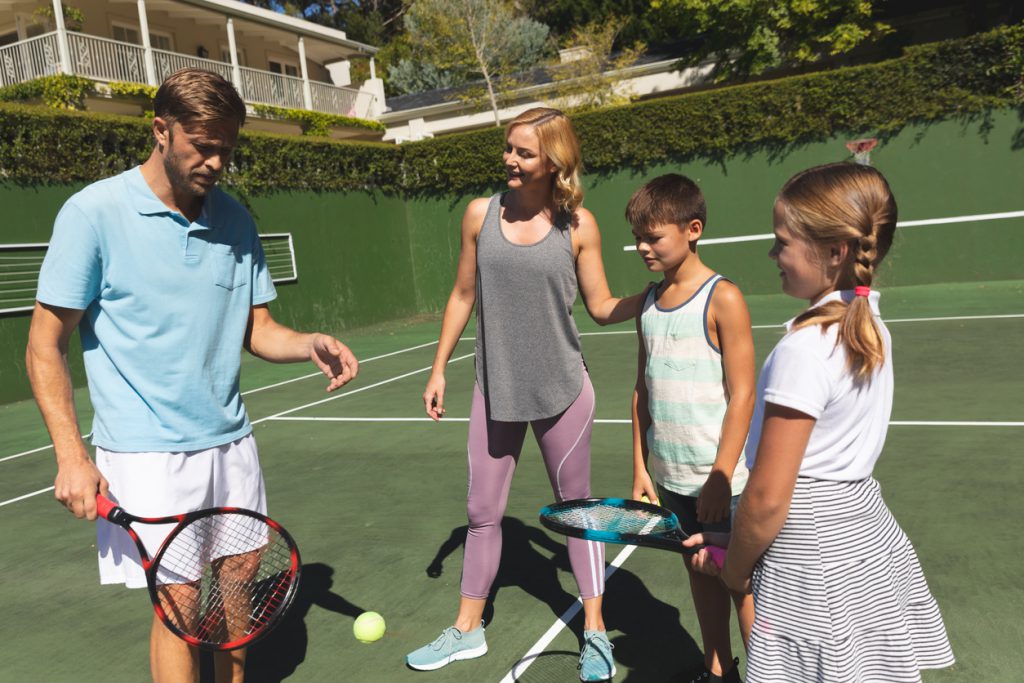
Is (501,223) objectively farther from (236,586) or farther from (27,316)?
(27,316)

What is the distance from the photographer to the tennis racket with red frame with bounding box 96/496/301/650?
84.2 inches

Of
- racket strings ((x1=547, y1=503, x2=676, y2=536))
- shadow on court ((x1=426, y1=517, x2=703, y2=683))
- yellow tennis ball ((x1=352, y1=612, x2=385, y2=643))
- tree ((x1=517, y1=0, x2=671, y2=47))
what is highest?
tree ((x1=517, y1=0, x2=671, y2=47))

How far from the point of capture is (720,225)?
15.5 m

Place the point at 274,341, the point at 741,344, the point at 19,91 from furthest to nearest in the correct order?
1. the point at 19,91
2. the point at 274,341
3. the point at 741,344

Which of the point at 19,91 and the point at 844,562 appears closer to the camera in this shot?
the point at 844,562

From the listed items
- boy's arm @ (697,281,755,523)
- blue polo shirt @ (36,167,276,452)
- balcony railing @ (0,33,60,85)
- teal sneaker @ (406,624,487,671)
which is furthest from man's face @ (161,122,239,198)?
balcony railing @ (0,33,60,85)

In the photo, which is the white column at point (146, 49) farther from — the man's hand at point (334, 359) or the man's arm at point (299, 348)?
the man's hand at point (334, 359)

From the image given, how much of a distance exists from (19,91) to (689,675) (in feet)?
65.3

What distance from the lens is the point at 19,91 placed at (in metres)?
18.1

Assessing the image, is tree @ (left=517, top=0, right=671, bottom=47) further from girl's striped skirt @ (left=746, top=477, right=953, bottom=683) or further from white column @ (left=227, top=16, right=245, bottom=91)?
girl's striped skirt @ (left=746, top=477, right=953, bottom=683)

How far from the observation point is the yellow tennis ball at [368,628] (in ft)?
11.0

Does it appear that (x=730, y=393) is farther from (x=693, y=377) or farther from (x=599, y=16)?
(x=599, y=16)

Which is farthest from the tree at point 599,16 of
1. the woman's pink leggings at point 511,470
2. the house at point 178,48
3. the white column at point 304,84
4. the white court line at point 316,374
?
the woman's pink leggings at point 511,470

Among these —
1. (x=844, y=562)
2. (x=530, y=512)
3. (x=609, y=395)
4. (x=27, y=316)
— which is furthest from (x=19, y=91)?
(x=844, y=562)
